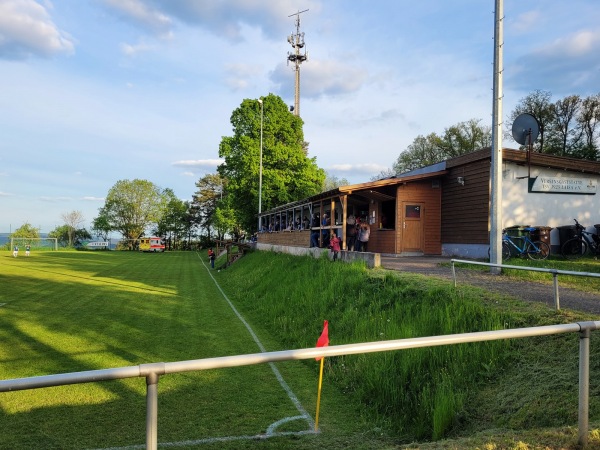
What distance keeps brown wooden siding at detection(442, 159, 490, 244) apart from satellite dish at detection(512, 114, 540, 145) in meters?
2.80

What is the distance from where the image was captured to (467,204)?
18.0 metres

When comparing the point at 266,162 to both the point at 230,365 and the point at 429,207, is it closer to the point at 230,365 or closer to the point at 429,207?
the point at 429,207

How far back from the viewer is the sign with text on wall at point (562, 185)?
678 inches

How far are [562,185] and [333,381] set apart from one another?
1397cm

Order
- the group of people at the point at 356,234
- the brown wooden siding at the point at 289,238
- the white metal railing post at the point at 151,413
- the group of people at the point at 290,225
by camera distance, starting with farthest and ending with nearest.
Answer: the group of people at the point at 290,225
the brown wooden siding at the point at 289,238
the group of people at the point at 356,234
the white metal railing post at the point at 151,413

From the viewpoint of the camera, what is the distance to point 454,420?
5117 mm

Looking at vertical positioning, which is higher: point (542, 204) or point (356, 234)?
point (542, 204)

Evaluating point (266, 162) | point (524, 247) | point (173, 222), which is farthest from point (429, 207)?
point (173, 222)

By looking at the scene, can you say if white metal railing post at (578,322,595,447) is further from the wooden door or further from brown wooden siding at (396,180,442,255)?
brown wooden siding at (396,180,442,255)

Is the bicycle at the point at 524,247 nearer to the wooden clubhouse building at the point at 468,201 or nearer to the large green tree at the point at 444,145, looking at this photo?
the wooden clubhouse building at the point at 468,201

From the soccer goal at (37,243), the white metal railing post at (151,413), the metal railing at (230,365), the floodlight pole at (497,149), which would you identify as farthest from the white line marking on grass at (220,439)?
the soccer goal at (37,243)

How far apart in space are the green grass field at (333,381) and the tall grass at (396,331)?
0.02m

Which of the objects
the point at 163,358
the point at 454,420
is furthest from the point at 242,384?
the point at 454,420

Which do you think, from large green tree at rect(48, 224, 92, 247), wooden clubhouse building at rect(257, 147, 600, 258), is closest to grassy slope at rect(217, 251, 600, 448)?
wooden clubhouse building at rect(257, 147, 600, 258)
